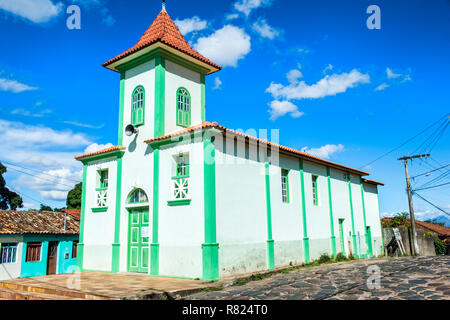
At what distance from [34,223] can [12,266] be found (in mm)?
3431

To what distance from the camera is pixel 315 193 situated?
1716 cm

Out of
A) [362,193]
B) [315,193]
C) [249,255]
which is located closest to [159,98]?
[249,255]

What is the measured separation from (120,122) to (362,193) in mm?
14549

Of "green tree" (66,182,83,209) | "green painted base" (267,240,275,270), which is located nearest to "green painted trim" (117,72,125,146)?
"green painted base" (267,240,275,270)

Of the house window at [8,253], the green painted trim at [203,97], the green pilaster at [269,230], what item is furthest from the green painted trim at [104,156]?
the house window at [8,253]

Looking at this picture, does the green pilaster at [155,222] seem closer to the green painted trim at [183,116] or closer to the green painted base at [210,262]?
the green painted trim at [183,116]

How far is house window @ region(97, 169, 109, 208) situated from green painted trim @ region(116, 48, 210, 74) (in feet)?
14.5

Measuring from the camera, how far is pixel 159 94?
13.2 meters

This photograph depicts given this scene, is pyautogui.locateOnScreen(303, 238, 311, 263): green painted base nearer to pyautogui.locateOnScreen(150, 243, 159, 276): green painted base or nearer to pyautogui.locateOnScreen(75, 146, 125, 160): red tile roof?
pyautogui.locateOnScreen(150, 243, 159, 276): green painted base

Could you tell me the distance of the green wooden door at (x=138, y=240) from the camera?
497 inches

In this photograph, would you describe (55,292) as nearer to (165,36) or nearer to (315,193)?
(165,36)

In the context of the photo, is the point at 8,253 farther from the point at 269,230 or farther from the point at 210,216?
the point at 269,230

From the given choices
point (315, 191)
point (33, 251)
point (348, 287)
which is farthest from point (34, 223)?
point (348, 287)

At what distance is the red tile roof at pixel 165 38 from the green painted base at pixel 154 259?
23.8 feet
